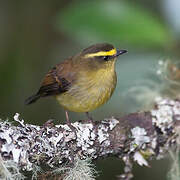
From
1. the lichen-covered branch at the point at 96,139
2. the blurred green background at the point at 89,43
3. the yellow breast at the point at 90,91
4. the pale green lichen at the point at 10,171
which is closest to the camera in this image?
the pale green lichen at the point at 10,171

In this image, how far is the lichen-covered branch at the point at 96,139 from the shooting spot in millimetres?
2807

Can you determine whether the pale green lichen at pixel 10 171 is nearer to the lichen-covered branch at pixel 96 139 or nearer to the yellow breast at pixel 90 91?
the lichen-covered branch at pixel 96 139

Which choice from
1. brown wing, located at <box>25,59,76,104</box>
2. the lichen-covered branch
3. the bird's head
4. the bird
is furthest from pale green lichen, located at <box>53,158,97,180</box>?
the bird's head

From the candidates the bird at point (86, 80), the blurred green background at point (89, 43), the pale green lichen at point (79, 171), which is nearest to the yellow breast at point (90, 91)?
the bird at point (86, 80)

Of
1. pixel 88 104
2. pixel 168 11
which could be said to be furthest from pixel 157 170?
pixel 168 11

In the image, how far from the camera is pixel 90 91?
154 inches

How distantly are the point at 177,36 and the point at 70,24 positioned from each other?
103 cm

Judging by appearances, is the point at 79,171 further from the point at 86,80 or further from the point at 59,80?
the point at 59,80

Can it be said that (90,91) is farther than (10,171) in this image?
Yes

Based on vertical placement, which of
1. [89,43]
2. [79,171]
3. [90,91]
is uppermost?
[89,43]

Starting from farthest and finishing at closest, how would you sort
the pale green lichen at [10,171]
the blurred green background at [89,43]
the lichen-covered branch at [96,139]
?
the blurred green background at [89,43], the lichen-covered branch at [96,139], the pale green lichen at [10,171]

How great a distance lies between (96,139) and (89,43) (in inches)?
49.5

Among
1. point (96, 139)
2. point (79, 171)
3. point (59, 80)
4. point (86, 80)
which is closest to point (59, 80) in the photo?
point (59, 80)

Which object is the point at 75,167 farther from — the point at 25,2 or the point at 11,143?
the point at 25,2
